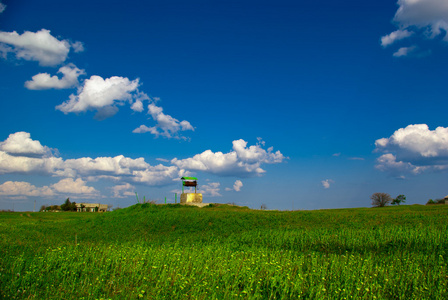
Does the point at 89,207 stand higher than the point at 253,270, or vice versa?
the point at 253,270

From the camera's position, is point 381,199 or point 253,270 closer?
point 253,270

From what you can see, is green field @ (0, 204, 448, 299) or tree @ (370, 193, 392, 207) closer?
green field @ (0, 204, 448, 299)

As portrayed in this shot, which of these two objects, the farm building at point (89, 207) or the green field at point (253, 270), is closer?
the green field at point (253, 270)

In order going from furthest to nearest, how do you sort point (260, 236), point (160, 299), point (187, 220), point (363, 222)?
point (187, 220) < point (363, 222) < point (260, 236) < point (160, 299)

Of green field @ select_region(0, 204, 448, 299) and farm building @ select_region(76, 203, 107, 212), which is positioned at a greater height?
green field @ select_region(0, 204, 448, 299)

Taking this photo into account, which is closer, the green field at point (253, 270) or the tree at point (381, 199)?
the green field at point (253, 270)

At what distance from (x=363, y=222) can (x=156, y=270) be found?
619 inches

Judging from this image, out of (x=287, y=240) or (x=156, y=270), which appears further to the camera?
(x=287, y=240)

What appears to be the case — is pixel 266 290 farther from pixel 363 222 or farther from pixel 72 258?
pixel 363 222

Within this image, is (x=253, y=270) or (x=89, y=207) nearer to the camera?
(x=253, y=270)

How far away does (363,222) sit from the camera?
19938 millimetres

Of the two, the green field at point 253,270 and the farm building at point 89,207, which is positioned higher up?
the green field at point 253,270

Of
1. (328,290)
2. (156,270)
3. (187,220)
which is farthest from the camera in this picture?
(187,220)

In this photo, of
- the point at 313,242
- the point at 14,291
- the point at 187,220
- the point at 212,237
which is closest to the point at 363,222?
the point at 313,242
